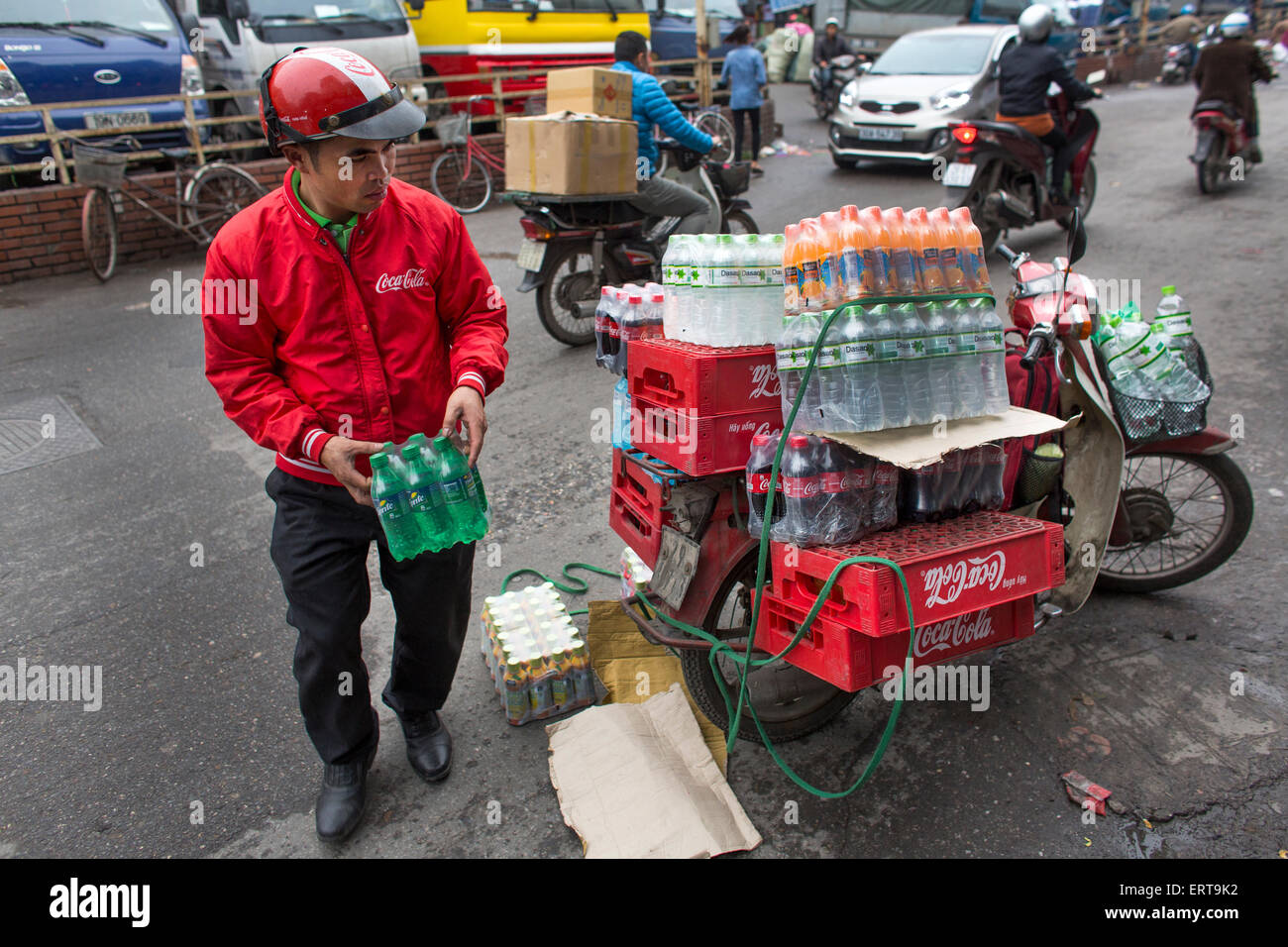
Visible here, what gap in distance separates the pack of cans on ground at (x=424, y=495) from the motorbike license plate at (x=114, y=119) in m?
8.56

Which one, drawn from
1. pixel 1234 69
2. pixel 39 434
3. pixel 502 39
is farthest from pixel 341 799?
pixel 502 39

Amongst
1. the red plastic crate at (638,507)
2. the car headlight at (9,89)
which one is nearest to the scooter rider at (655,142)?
the red plastic crate at (638,507)

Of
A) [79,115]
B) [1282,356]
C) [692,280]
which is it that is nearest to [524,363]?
[692,280]

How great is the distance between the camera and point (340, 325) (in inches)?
90.7

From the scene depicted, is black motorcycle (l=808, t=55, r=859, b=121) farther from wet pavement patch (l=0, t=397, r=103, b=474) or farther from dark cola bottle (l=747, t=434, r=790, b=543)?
dark cola bottle (l=747, t=434, r=790, b=543)

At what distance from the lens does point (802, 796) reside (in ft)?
8.74

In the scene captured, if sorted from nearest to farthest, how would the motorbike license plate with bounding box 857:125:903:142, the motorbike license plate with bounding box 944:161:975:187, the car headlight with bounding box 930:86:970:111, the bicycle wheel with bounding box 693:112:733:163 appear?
the motorbike license plate with bounding box 944:161:975:187, the car headlight with bounding box 930:86:970:111, the motorbike license plate with bounding box 857:125:903:142, the bicycle wheel with bounding box 693:112:733:163

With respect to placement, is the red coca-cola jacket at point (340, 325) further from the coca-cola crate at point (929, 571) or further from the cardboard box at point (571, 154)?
the cardboard box at point (571, 154)

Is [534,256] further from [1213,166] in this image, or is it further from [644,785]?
[1213,166]

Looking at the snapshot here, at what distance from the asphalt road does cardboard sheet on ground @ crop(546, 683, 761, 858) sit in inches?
3.1

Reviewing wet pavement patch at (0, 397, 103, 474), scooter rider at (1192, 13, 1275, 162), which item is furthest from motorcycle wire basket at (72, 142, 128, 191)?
scooter rider at (1192, 13, 1275, 162)

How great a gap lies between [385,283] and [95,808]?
1.82 metres

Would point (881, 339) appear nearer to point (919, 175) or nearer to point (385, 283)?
point (385, 283)

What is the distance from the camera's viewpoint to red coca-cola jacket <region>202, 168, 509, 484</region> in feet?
7.29
